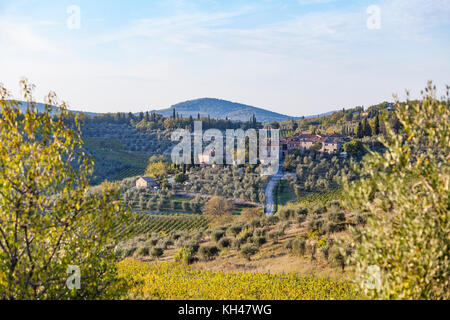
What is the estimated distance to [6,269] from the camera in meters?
8.82

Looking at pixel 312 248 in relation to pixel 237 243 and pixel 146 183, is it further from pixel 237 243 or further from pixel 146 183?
pixel 146 183

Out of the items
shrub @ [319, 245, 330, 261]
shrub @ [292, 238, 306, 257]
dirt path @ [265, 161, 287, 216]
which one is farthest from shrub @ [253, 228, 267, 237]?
dirt path @ [265, 161, 287, 216]

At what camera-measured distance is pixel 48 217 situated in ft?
30.7

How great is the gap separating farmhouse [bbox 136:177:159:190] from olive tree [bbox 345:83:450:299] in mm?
72335

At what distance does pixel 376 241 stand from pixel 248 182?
216 feet

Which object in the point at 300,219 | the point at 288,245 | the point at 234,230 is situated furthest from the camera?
the point at 300,219

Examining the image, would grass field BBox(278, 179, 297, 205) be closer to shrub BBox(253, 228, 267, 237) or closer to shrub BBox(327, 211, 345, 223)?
shrub BBox(253, 228, 267, 237)

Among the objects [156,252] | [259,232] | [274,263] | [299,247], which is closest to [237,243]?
[259,232]

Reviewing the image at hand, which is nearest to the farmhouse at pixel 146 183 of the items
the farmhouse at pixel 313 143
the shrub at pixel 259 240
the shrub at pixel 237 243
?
the farmhouse at pixel 313 143

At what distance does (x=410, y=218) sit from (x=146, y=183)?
2972 inches

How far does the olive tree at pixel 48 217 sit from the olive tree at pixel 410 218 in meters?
7.22

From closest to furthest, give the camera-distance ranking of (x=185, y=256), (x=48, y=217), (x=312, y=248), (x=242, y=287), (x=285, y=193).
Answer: (x=48, y=217), (x=242, y=287), (x=312, y=248), (x=185, y=256), (x=285, y=193)

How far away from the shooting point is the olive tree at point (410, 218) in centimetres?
820
